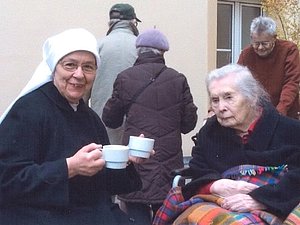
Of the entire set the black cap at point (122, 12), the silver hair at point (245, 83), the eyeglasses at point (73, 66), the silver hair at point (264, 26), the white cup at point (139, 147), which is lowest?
the white cup at point (139, 147)

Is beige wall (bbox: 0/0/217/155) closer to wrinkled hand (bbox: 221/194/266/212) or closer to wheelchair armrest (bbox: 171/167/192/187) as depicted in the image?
wheelchair armrest (bbox: 171/167/192/187)

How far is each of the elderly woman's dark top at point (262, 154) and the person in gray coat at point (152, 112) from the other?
1057mm

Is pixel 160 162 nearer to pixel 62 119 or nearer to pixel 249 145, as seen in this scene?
pixel 249 145

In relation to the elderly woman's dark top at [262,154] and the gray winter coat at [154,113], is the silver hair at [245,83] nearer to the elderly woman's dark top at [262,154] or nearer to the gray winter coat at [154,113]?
the elderly woman's dark top at [262,154]

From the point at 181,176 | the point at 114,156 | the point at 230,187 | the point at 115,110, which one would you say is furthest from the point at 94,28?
the point at 114,156

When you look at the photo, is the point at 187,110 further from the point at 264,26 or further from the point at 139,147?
the point at 139,147

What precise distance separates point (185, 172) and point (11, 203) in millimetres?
1177

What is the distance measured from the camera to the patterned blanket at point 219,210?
128 inches

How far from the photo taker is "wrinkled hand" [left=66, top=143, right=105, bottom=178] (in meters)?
2.87

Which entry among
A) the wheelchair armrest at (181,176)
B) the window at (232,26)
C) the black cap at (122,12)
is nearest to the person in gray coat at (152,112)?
the black cap at (122,12)

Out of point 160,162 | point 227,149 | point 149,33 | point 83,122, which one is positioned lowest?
point 160,162

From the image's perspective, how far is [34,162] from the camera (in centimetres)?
296

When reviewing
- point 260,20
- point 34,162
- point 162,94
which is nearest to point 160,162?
point 162,94

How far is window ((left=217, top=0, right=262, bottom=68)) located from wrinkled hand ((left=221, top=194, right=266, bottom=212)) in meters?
5.81
